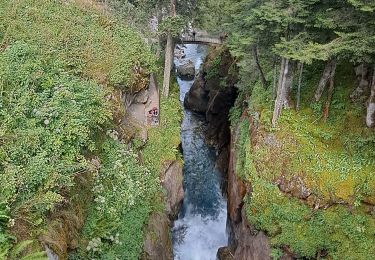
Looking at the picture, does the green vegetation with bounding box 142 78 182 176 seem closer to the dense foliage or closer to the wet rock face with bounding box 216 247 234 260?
the dense foliage

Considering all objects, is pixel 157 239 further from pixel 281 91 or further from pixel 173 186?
pixel 281 91

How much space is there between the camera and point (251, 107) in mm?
19516

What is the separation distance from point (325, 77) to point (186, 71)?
22.3 meters

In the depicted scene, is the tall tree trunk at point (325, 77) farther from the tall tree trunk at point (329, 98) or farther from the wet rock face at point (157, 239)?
the wet rock face at point (157, 239)

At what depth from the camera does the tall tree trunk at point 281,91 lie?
53.2ft

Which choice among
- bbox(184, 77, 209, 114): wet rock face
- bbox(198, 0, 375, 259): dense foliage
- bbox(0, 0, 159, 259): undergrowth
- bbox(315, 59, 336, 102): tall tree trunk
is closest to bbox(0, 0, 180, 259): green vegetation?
bbox(0, 0, 159, 259): undergrowth

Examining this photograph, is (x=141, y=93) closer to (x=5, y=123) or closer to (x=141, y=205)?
(x=141, y=205)

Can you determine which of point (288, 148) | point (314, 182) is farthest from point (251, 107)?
point (314, 182)

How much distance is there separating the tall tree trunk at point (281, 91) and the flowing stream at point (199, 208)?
7.60m

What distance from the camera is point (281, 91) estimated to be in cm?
1658

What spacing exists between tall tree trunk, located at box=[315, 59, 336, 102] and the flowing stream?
28.8ft

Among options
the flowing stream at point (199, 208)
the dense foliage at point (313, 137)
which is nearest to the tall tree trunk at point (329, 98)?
the dense foliage at point (313, 137)

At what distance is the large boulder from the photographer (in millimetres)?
38062

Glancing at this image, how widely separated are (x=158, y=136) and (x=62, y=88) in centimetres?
739
